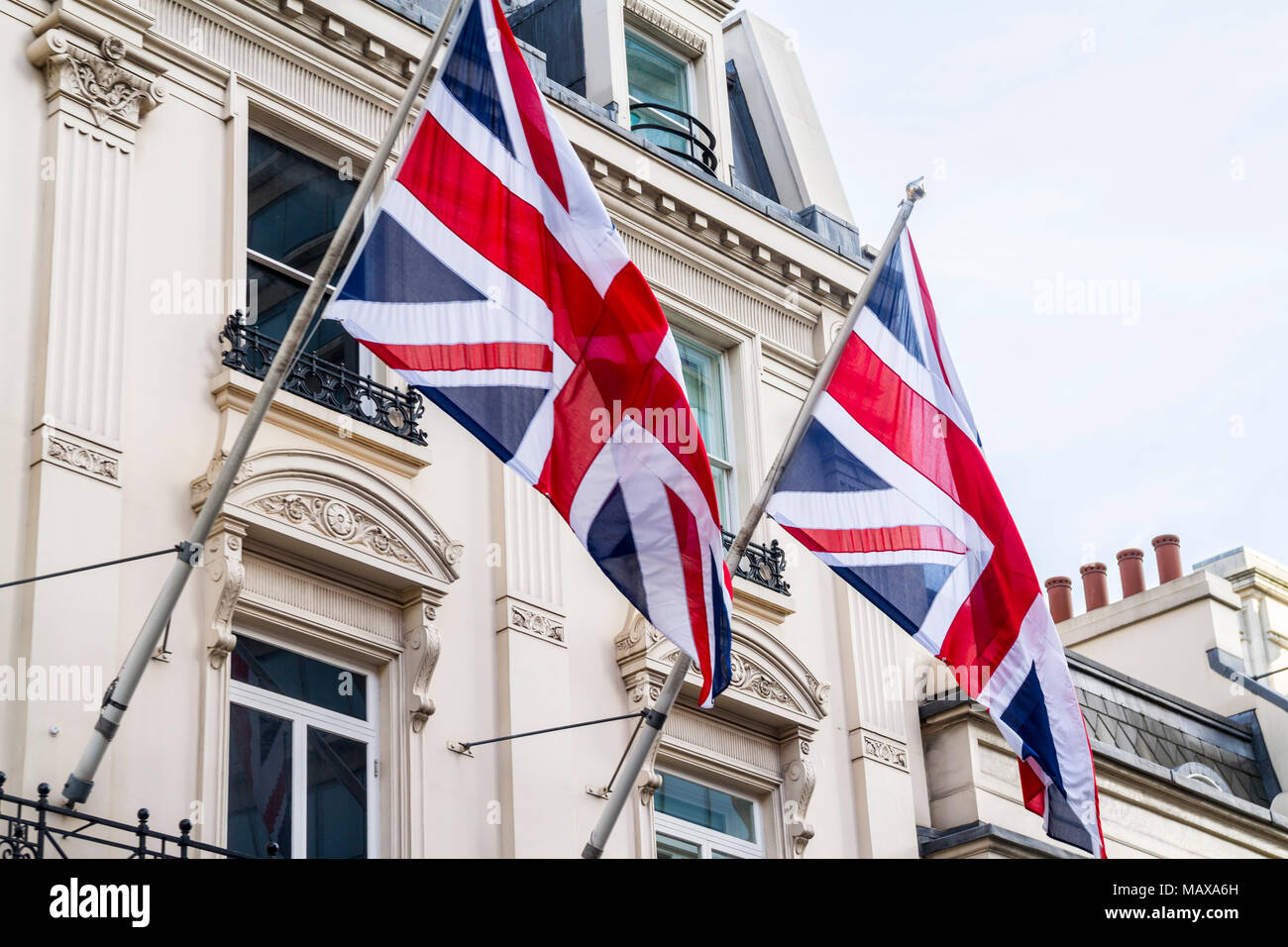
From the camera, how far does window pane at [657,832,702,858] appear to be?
17266mm

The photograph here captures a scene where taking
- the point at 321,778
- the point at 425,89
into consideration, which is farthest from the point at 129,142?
the point at 321,778

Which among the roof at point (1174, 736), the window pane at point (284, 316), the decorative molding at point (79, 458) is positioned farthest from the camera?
the roof at point (1174, 736)

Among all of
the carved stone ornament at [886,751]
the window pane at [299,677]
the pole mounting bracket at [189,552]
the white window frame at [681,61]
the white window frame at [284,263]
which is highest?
the white window frame at [681,61]

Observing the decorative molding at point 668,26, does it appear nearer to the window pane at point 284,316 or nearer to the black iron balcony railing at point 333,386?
the window pane at point 284,316

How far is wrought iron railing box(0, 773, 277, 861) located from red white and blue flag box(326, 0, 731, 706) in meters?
2.79

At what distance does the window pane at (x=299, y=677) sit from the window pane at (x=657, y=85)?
7163mm

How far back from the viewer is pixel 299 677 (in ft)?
50.1

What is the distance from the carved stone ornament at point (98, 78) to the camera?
15359mm

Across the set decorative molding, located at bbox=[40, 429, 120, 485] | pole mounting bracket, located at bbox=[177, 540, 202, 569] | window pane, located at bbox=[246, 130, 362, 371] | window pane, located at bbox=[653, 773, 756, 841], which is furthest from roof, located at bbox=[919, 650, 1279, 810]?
pole mounting bracket, located at bbox=[177, 540, 202, 569]

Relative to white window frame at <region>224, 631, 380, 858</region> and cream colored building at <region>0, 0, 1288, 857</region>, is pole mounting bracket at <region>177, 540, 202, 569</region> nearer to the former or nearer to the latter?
cream colored building at <region>0, 0, 1288, 857</region>

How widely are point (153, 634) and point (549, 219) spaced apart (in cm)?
345

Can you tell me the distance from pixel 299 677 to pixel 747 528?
319cm

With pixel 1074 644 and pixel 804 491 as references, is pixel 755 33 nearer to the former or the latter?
pixel 804 491

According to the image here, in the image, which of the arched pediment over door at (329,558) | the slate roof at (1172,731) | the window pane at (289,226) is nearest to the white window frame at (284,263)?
the window pane at (289,226)
